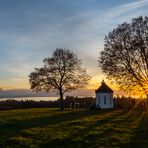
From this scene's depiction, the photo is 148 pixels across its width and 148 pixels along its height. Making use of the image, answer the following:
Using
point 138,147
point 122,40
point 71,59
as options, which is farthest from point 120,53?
point 138,147

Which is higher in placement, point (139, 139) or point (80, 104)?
point (80, 104)

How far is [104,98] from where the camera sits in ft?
248

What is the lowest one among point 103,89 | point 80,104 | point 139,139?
point 139,139

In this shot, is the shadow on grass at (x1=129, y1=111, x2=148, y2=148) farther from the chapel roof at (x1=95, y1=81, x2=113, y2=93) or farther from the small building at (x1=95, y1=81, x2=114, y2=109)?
the chapel roof at (x1=95, y1=81, x2=113, y2=93)

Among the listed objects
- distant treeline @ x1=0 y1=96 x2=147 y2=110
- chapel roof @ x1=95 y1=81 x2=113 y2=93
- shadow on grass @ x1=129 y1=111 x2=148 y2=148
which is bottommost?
shadow on grass @ x1=129 y1=111 x2=148 y2=148

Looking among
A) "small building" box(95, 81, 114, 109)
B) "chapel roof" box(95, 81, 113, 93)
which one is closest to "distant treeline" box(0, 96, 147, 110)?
"small building" box(95, 81, 114, 109)

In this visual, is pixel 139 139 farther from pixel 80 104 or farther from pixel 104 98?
pixel 80 104

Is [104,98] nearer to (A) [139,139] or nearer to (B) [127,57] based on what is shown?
(B) [127,57]

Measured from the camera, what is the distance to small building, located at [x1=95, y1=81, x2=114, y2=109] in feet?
247

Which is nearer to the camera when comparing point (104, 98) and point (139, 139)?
point (139, 139)

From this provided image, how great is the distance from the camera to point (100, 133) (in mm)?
29094

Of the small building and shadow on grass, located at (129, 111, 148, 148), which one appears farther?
the small building

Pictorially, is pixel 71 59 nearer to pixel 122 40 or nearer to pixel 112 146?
pixel 122 40

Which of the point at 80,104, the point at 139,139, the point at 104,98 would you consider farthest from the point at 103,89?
the point at 139,139
